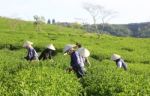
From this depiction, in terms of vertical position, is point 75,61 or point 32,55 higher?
point 75,61

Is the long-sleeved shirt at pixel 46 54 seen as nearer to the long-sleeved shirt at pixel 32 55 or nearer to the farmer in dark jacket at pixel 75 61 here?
the long-sleeved shirt at pixel 32 55

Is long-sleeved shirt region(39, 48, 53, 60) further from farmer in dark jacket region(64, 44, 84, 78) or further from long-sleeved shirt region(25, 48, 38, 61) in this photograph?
farmer in dark jacket region(64, 44, 84, 78)

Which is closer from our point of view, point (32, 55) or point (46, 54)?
point (46, 54)

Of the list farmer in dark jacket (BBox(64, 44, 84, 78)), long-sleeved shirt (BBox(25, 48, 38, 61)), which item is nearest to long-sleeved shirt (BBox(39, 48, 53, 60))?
long-sleeved shirt (BBox(25, 48, 38, 61))

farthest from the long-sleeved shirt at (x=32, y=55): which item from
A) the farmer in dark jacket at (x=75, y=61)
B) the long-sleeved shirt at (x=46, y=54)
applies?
the farmer in dark jacket at (x=75, y=61)

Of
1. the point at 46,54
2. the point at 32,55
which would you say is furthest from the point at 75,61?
the point at 32,55

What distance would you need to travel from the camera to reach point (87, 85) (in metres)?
14.9

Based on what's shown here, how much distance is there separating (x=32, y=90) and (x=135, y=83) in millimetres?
3760

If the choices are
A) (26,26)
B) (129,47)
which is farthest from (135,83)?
(26,26)

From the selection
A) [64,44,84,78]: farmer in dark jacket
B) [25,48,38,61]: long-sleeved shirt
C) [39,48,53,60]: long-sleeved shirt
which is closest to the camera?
[64,44,84,78]: farmer in dark jacket

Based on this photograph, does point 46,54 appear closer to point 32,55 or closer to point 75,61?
point 32,55

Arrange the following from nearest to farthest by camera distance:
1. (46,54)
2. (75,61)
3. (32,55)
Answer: (75,61) < (46,54) < (32,55)

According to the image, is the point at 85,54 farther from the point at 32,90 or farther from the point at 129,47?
the point at 129,47

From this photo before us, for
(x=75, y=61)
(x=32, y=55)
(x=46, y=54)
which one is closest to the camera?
(x=75, y=61)
